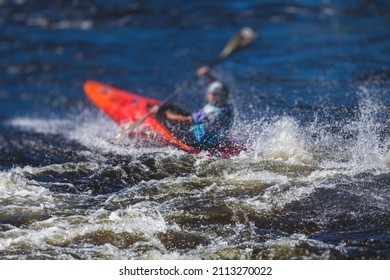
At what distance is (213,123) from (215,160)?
0.71 meters

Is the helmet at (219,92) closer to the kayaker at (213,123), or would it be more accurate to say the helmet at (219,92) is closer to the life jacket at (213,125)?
the kayaker at (213,123)

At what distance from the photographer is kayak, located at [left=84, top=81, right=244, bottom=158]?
671 centimetres

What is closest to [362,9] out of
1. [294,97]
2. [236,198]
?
[294,97]

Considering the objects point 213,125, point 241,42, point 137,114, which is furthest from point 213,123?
point 137,114

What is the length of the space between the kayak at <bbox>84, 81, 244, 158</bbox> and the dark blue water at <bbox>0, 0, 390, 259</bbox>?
161 mm

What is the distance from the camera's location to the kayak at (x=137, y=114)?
671 cm

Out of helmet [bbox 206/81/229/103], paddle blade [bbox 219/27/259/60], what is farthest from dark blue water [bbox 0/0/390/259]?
paddle blade [bbox 219/27/259/60]

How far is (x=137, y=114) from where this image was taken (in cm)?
846

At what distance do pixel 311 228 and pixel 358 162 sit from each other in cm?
145

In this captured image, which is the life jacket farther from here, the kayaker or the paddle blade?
the paddle blade

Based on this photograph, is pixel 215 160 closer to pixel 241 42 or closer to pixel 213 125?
pixel 213 125

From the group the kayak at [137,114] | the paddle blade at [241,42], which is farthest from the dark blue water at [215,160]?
the paddle blade at [241,42]

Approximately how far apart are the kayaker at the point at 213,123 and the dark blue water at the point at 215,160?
0.24 m
